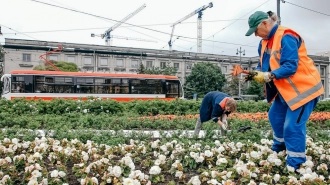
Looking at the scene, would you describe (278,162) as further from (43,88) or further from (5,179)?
(43,88)

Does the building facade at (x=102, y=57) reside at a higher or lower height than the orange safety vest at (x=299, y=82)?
higher

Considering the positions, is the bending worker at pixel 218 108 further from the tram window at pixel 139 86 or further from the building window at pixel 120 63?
the building window at pixel 120 63

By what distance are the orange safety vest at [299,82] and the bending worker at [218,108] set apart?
61.5 inches

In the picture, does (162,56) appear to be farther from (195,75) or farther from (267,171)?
(267,171)

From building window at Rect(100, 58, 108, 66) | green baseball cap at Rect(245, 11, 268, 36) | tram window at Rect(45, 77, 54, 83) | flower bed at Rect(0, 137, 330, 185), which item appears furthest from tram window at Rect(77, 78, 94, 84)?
building window at Rect(100, 58, 108, 66)

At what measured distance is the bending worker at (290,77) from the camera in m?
3.52

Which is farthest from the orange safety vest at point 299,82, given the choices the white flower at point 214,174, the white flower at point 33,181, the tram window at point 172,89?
the tram window at point 172,89

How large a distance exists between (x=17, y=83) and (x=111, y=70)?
30.7m

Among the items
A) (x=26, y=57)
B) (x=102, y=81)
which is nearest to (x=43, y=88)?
(x=102, y=81)

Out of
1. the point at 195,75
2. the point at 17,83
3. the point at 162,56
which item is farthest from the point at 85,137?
the point at 162,56

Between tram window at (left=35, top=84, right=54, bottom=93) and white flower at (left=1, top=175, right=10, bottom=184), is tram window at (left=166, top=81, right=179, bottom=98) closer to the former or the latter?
tram window at (left=35, top=84, right=54, bottom=93)

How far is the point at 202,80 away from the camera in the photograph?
49.5 m

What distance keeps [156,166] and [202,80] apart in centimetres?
4667

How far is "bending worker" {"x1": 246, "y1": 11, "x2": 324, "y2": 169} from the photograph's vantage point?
11.5 feet
